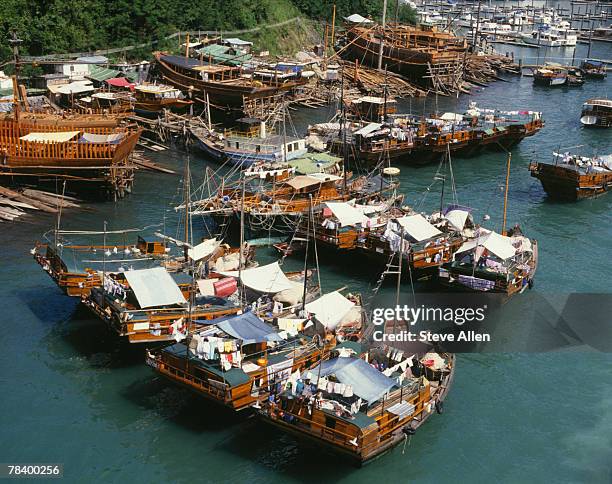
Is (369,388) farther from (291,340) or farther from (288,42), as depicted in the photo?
(288,42)

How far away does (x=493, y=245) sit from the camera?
45625 millimetres

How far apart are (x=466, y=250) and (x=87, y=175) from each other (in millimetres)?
28164

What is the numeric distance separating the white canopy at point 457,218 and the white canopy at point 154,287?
19395 mm

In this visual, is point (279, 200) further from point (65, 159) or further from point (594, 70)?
point (594, 70)

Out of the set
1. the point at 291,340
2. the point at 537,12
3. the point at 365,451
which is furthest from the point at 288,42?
the point at 537,12

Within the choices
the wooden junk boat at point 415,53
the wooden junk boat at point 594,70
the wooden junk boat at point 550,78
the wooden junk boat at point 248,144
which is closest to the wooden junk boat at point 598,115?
the wooden junk boat at point 415,53

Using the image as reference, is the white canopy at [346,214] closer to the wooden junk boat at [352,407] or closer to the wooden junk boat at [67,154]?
the wooden junk boat at [352,407]

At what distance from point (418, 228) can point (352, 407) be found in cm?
1944

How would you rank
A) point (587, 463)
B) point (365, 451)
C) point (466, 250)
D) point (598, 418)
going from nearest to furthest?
point (365, 451) → point (587, 463) → point (598, 418) → point (466, 250)

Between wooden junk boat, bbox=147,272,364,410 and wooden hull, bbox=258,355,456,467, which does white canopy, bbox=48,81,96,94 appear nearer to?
wooden junk boat, bbox=147,272,364,410

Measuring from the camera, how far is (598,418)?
35188 millimetres

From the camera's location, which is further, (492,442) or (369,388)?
(492,442)

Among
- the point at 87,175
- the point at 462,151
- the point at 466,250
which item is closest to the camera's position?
the point at 466,250

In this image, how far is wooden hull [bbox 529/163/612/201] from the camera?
62469 mm
